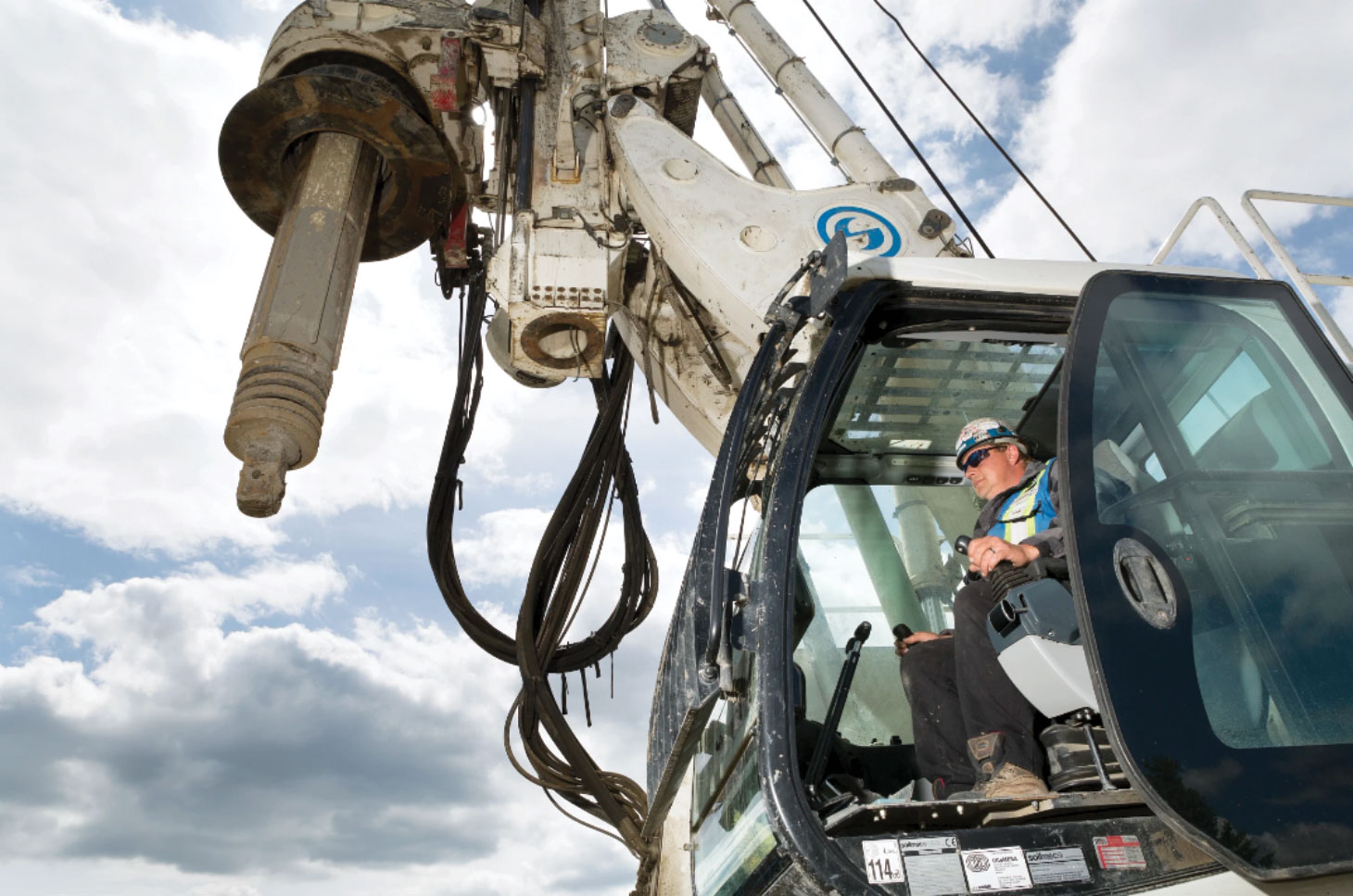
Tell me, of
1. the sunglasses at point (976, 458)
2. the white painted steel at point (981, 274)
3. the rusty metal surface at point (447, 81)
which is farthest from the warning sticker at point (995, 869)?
the rusty metal surface at point (447, 81)

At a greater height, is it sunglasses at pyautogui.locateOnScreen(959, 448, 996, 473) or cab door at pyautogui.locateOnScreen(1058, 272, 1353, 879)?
sunglasses at pyautogui.locateOnScreen(959, 448, 996, 473)

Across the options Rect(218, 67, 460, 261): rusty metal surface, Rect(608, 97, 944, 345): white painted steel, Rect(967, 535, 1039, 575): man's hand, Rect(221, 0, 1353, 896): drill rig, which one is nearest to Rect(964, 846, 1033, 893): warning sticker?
Rect(221, 0, 1353, 896): drill rig

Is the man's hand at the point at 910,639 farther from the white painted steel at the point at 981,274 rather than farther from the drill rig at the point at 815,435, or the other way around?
the white painted steel at the point at 981,274

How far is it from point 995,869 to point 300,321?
2.99m

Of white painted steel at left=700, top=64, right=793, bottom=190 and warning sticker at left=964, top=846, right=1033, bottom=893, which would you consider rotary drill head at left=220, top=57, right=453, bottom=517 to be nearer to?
white painted steel at left=700, top=64, right=793, bottom=190

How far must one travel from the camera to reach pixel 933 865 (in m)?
1.84

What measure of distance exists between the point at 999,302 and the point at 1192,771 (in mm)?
1361

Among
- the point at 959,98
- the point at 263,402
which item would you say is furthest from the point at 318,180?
the point at 959,98

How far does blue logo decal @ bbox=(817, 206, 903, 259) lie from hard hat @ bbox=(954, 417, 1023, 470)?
120 centimetres

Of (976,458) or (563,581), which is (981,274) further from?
(563,581)

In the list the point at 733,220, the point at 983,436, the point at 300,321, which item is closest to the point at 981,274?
the point at 983,436

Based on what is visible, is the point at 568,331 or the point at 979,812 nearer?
the point at 979,812

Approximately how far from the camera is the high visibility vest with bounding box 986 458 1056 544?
2.66 meters

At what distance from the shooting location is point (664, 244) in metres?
4.08
